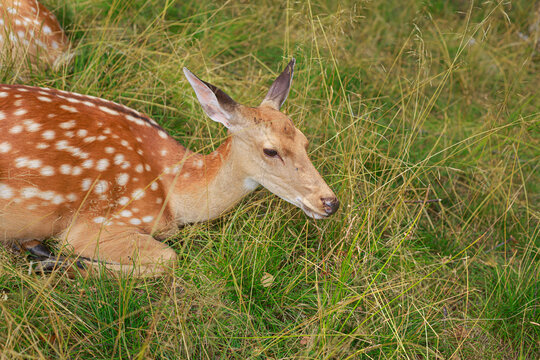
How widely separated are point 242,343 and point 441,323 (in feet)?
3.71

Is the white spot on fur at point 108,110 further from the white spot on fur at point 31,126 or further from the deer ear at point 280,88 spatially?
the deer ear at point 280,88

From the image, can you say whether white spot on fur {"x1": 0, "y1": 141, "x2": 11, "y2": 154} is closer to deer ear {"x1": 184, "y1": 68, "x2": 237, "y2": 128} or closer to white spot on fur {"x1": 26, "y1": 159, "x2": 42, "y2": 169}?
white spot on fur {"x1": 26, "y1": 159, "x2": 42, "y2": 169}

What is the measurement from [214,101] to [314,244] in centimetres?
107

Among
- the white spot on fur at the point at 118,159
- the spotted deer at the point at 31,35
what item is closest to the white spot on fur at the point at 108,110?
the white spot on fur at the point at 118,159

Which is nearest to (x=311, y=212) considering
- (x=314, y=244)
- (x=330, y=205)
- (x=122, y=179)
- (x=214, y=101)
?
(x=330, y=205)

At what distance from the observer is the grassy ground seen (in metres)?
2.56

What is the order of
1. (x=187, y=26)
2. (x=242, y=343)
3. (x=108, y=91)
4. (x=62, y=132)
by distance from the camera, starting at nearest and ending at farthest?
(x=242, y=343), (x=62, y=132), (x=108, y=91), (x=187, y=26)

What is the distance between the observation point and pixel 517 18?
614 cm

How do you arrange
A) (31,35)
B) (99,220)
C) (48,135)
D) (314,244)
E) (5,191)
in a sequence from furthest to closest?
(31,35), (314,244), (99,220), (48,135), (5,191)

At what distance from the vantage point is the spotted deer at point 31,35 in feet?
12.6

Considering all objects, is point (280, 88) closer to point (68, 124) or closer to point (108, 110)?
point (108, 110)

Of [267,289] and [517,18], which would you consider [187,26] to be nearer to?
[267,289]

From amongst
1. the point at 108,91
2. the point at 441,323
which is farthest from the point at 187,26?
the point at 441,323

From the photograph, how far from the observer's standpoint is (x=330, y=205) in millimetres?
3061
